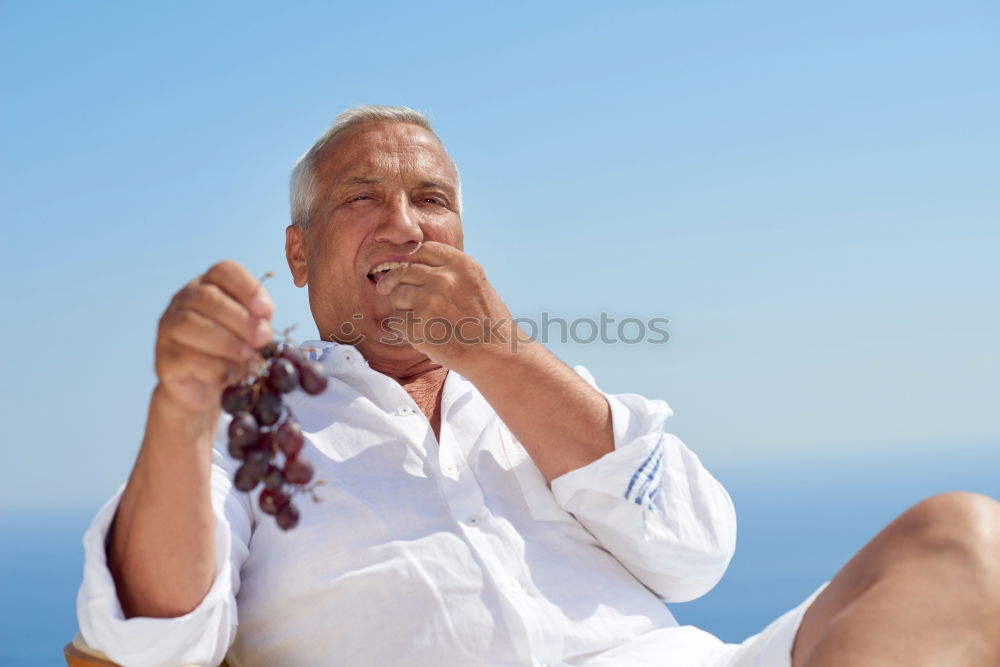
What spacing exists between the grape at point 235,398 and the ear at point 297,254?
1416mm

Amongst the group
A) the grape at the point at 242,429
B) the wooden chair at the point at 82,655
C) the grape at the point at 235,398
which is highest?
the grape at the point at 235,398

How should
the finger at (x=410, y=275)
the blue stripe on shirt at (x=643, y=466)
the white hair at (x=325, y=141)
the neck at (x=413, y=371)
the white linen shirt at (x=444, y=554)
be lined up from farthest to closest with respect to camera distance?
1. the white hair at (x=325, y=141)
2. the neck at (x=413, y=371)
3. the finger at (x=410, y=275)
4. the blue stripe on shirt at (x=643, y=466)
5. the white linen shirt at (x=444, y=554)

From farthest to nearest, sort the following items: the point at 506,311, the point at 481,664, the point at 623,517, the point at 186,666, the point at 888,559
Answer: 1. the point at 506,311
2. the point at 623,517
3. the point at 481,664
4. the point at 186,666
5. the point at 888,559

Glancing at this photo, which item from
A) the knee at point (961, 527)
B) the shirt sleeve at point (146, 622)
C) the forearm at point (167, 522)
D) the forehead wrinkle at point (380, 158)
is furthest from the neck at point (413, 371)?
the knee at point (961, 527)

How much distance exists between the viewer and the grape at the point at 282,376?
129 centimetres

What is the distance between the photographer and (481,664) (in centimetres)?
172

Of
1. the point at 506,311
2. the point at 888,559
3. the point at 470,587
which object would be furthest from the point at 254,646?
the point at 888,559

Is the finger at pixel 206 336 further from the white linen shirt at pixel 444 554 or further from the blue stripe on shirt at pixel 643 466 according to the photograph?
the blue stripe on shirt at pixel 643 466

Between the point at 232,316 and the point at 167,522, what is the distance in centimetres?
44

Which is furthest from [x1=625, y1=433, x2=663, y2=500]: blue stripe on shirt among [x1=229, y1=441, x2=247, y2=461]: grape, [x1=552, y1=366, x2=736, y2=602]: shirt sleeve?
[x1=229, y1=441, x2=247, y2=461]: grape

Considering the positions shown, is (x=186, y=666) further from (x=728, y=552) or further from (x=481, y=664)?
(x=728, y=552)

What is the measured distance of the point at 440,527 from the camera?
1.88m

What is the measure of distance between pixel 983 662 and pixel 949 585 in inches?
4.6

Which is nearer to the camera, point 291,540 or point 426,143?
point 291,540
